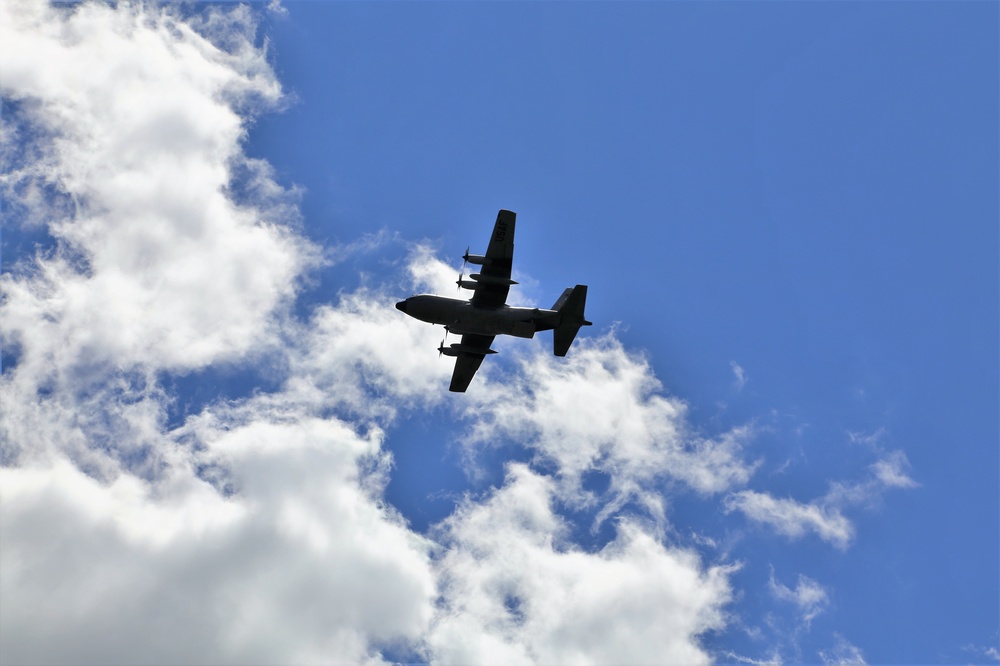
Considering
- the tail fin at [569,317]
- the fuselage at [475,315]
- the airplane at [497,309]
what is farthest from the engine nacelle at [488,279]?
the tail fin at [569,317]

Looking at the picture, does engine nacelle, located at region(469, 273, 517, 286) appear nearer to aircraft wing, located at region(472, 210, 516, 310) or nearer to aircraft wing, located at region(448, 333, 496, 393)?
aircraft wing, located at region(472, 210, 516, 310)

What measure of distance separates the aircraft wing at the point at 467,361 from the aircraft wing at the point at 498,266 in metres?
4.50

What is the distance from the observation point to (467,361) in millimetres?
71000

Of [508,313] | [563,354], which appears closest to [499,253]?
[508,313]

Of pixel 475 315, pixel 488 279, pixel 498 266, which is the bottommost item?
pixel 475 315

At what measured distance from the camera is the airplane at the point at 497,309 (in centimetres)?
6347

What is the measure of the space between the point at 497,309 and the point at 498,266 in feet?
11.2

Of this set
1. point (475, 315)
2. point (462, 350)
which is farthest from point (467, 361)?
point (475, 315)

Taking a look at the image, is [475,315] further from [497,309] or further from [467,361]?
[467,361]

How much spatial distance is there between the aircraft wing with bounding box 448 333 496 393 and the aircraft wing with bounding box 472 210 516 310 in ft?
14.8

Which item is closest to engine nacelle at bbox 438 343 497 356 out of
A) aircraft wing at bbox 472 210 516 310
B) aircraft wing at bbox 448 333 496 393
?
aircraft wing at bbox 448 333 496 393

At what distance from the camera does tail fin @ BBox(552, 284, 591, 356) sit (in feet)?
212

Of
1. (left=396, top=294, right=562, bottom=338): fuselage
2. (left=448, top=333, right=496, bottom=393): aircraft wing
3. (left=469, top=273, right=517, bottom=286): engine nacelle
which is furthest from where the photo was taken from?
(left=448, top=333, right=496, bottom=393): aircraft wing

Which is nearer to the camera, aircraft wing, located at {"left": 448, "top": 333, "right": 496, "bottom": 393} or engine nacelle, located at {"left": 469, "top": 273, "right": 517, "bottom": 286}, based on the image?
engine nacelle, located at {"left": 469, "top": 273, "right": 517, "bottom": 286}
